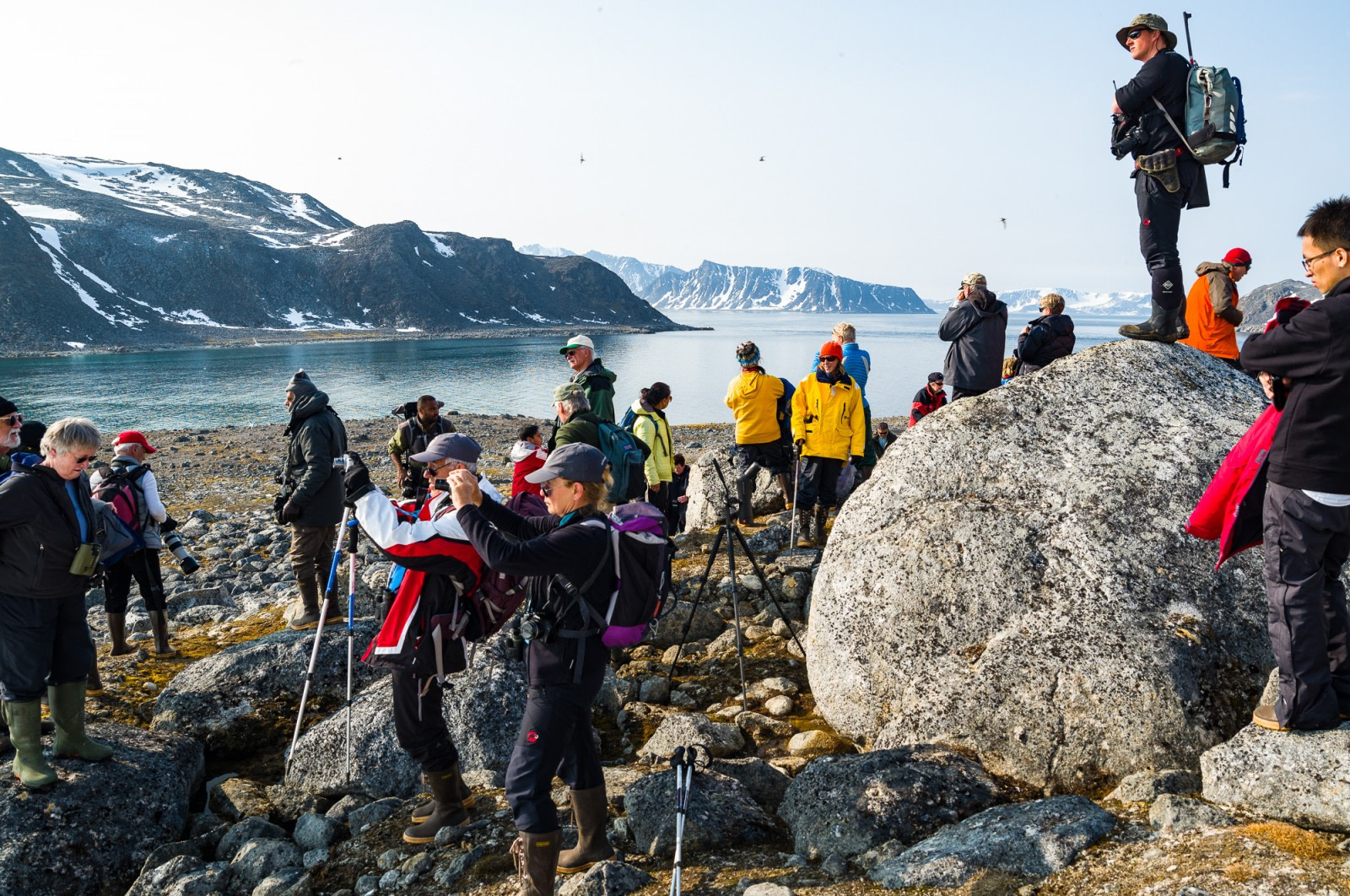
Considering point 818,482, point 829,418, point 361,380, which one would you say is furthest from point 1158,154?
point 361,380

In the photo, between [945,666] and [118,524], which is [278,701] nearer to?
[118,524]

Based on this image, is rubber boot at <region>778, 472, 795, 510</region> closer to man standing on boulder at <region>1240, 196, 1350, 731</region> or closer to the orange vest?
the orange vest

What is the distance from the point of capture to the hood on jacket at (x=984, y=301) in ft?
29.6

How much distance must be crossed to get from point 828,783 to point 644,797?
1.21 meters

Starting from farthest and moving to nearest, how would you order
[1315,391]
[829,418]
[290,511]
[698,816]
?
[829,418] → [290,511] → [698,816] → [1315,391]

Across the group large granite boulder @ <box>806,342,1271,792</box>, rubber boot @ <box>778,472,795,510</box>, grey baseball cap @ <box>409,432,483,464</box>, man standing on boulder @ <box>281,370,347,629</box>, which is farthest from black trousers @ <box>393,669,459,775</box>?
rubber boot @ <box>778,472,795,510</box>

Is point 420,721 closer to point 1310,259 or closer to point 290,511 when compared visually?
point 290,511

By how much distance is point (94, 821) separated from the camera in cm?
578

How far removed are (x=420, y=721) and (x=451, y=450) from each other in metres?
1.86

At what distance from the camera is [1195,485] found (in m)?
6.09

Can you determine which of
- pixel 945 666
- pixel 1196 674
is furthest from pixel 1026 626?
pixel 1196 674

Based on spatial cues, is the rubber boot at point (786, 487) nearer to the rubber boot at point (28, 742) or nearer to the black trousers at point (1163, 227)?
the black trousers at point (1163, 227)

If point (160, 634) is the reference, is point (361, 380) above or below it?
above

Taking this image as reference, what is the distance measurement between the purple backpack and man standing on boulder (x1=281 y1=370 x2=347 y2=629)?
5.40 m
